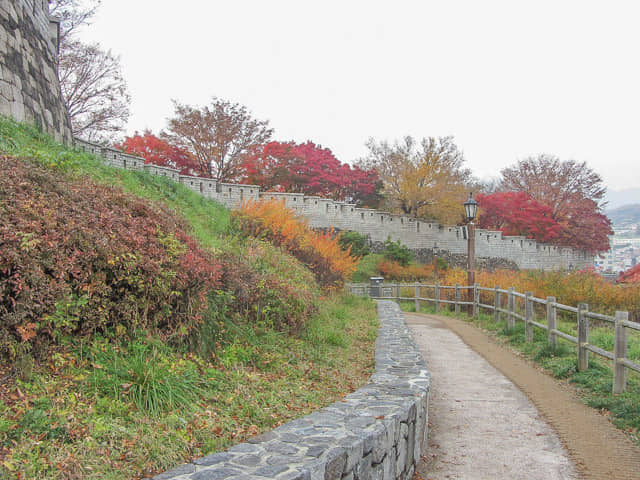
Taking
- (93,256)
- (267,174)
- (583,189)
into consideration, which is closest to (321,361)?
(93,256)

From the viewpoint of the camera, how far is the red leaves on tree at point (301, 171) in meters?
28.5

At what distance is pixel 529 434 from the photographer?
4832mm

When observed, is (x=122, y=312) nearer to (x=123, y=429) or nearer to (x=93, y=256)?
(x=93, y=256)

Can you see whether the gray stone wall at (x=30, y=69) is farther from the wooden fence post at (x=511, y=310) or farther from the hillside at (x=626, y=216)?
the hillside at (x=626, y=216)

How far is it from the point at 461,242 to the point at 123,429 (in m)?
33.4

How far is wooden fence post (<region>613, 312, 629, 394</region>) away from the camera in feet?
18.6

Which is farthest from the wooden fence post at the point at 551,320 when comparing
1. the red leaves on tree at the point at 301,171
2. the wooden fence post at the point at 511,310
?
the red leaves on tree at the point at 301,171

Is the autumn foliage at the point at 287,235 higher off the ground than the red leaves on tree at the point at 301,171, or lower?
lower

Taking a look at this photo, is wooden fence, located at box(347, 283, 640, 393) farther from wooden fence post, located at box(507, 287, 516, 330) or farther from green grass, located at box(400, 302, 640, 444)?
green grass, located at box(400, 302, 640, 444)

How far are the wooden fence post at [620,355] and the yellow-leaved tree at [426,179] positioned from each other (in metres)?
25.4

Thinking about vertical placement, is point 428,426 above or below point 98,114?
below

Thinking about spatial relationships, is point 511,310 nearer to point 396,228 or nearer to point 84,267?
point 84,267

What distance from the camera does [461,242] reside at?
34375mm

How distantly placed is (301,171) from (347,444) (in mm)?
28083
